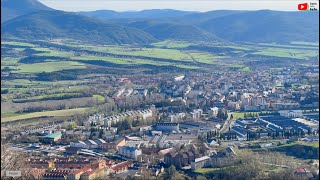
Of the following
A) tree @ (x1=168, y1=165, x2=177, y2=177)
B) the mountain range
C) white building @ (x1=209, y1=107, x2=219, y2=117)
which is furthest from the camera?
the mountain range

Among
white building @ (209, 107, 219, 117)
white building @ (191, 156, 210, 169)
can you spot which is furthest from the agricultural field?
white building @ (191, 156, 210, 169)

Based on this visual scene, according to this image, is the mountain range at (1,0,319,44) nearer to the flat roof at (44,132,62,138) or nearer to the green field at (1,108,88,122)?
the green field at (1,108,88,122)

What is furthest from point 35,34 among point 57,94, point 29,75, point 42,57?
point 57,94

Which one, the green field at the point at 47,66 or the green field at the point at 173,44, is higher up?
the green field at the point at 47,66

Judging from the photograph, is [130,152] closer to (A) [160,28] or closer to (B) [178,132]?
(B) [178,132]

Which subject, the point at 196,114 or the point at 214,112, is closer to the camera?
the point at 196,114

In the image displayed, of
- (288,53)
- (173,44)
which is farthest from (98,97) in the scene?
(173,44)

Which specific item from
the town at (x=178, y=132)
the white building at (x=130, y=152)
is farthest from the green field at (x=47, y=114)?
the white building at (x=130, y=152)

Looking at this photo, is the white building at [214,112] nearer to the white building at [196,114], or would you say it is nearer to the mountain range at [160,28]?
the white building at [196,114]

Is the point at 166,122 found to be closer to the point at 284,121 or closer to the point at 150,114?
the point at 150,114

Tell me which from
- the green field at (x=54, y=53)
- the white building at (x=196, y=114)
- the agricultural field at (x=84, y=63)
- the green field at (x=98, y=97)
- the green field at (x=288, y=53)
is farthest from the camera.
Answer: the green field at (x=54, y=53)

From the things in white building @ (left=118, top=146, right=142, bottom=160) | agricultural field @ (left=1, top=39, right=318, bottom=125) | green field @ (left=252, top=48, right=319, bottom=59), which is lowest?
green field @ (left=252, top=48, right=319, bottom=59)
